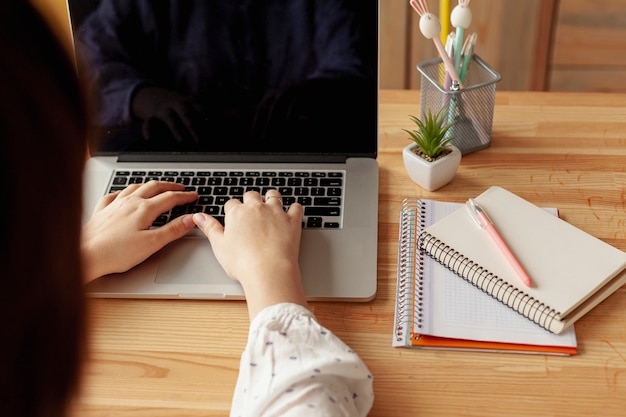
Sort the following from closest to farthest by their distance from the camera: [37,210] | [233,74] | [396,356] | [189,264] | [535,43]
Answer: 1. [37,210]
2. [396,356]
3. [189,264]
4. [233,74]
5. [535,43]

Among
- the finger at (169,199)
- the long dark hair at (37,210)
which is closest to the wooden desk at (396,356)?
the finger at (169,199)

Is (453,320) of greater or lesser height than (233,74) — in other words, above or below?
below

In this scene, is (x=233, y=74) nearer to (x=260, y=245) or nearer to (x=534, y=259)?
(x=260, y=245)

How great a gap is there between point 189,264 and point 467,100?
459 millimetres

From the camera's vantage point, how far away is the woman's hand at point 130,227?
0.87 metres

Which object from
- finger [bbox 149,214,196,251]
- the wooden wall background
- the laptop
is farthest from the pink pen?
the wooden wall background


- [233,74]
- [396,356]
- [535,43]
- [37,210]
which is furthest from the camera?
[535,43]

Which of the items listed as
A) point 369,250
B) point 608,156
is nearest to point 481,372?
point 369,250

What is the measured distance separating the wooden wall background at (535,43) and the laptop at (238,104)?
0.90 metres

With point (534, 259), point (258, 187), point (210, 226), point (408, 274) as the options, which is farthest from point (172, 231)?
point (534, 259)

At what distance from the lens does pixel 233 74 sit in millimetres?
995

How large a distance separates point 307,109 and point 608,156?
18.0 inches

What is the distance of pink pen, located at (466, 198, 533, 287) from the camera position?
80cm

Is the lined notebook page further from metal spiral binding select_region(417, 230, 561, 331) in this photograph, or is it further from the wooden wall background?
the wooden wall background
